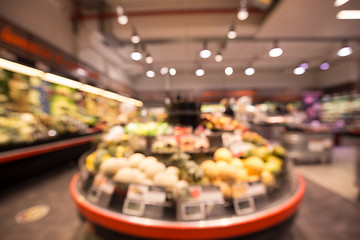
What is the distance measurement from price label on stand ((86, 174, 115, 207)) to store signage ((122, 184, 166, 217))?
159 millimetres

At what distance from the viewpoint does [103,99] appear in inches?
317

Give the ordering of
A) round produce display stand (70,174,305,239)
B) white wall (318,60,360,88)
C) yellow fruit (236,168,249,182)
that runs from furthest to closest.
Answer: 1. white wall (318,60,360,88)
2. yellow fruit (236,168,249,182)
3. round produce display stand (70,174,305,239)

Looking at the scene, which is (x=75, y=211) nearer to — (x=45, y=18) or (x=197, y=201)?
(x=197, y=201)

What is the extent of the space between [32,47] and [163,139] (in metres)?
4.04

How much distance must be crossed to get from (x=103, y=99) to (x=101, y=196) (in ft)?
24.4

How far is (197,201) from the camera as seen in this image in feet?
3.72

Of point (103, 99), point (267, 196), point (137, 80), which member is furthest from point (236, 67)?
point (267, 196)

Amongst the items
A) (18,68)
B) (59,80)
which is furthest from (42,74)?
(59,80)

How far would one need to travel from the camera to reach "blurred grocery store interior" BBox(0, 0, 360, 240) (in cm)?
119

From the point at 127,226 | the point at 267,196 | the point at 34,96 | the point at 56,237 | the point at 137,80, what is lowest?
the point at 56,237

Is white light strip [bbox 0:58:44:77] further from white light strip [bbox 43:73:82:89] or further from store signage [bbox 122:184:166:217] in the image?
store signage [bbox 122:184:166:217]

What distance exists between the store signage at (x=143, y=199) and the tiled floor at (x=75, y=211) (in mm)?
622

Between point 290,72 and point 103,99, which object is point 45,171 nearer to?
point 103,99

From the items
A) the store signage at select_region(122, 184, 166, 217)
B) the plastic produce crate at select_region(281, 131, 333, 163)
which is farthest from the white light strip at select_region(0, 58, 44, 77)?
the plastic produce crate at select_region(281, 131, 333, 163)
